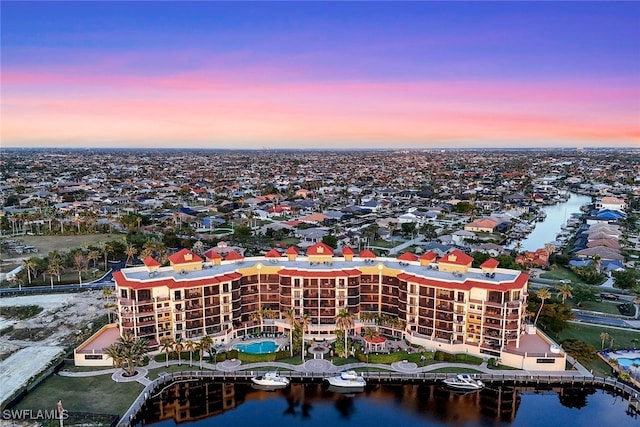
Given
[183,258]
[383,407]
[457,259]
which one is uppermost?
[183,258]

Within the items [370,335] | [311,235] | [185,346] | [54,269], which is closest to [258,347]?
[185,346]

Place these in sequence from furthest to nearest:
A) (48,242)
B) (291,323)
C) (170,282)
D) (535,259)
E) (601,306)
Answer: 1. (48,242)
2. (535,259)
3. (601,306)
4. (291,323)
5. (170,282)

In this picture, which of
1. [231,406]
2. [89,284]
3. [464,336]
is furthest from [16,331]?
[464,336]

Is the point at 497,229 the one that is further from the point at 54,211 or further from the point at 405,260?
the point at 54,211

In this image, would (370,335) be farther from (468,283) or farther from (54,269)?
(54,269)

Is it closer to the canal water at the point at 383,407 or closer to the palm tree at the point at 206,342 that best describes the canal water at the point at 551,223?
the canal water at the point at 383,407

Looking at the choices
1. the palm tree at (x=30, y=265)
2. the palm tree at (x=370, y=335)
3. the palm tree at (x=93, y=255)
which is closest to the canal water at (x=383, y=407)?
the palm tree at (x=370, y=335)
